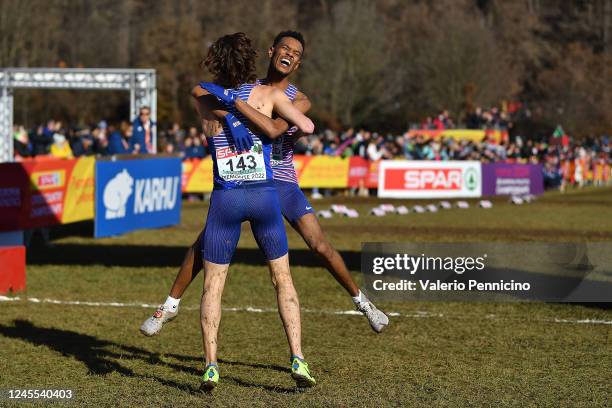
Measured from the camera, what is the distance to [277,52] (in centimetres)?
845

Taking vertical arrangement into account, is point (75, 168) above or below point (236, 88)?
below

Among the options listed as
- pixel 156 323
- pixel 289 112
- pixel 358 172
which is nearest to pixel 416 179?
pixel 358 172

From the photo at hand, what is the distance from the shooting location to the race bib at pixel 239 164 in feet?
24.4

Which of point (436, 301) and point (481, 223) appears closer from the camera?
point (436, 301)

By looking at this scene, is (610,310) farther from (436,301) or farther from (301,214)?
(301,214)

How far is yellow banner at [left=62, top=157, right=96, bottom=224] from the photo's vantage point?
19.3m

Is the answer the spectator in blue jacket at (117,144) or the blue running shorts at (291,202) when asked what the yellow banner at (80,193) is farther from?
the blue running shorts at (291,202)

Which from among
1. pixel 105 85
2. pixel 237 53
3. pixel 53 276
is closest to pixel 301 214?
pixel 237 53

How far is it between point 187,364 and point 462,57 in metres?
67.3

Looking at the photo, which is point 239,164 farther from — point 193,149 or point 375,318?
point 193,149

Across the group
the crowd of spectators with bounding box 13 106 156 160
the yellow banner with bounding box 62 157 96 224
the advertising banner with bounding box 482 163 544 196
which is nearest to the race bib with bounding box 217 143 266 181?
the yellow banner with bounding box 62 157 96 224

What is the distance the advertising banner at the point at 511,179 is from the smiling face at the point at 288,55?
30.6 meters

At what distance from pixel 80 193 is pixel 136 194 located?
63.0 inches

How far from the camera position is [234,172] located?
24.4ft
